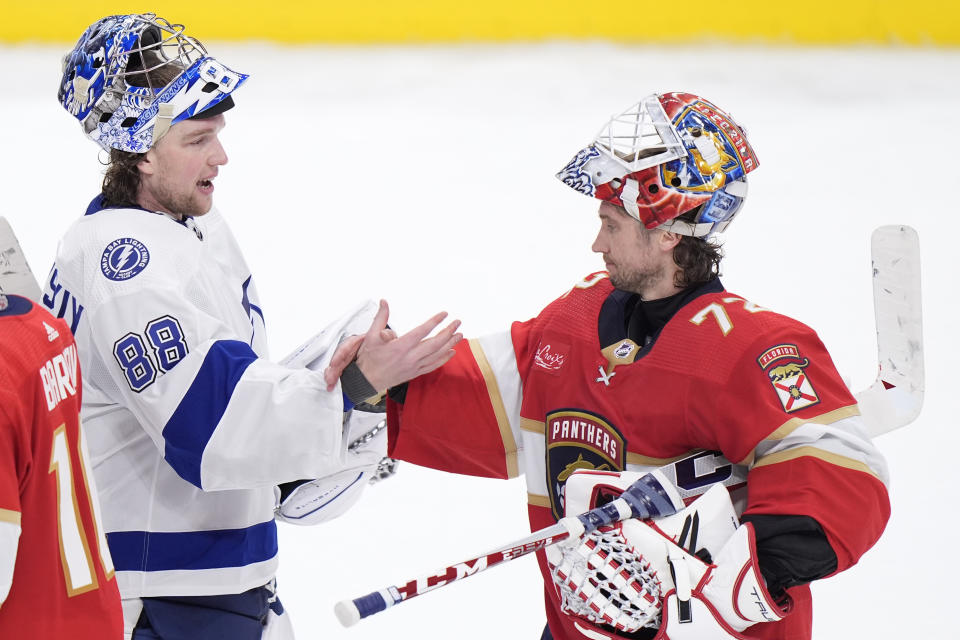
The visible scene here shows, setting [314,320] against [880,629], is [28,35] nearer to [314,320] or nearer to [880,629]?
[314,320]

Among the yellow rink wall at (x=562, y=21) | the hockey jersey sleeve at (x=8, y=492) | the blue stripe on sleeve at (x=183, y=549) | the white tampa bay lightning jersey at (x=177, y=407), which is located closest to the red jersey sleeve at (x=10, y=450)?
the hockey jersey sleeve at (x=8, y=492)

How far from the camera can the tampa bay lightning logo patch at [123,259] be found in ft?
5.37

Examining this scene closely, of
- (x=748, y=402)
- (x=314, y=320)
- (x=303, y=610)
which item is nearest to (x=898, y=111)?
(x=314, y=320)

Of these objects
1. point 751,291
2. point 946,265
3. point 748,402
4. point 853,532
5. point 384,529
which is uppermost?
point 946,265

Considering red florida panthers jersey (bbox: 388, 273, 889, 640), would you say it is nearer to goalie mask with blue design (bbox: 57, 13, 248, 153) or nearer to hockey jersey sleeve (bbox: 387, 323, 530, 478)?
hockey jersey sleeve (bbox: 387, 323, 530, 478)

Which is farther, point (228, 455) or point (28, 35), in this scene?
point (28, 35)

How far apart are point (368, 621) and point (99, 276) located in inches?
52.8

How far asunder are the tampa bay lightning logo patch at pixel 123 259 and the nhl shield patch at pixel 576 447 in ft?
1.99

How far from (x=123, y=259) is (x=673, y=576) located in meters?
0.84

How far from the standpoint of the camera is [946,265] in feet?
13.3

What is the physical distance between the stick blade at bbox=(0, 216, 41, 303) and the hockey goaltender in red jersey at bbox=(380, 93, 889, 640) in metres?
0.59

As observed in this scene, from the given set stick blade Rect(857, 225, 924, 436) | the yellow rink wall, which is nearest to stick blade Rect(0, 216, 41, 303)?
stick blade Rect(857, 225, 924, 436)

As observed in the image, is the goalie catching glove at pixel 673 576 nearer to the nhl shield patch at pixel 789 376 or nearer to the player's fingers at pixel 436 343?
the nhl shield patch at pixel 789 376

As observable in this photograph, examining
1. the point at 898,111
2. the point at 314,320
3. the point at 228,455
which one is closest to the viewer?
the point at 228,455
